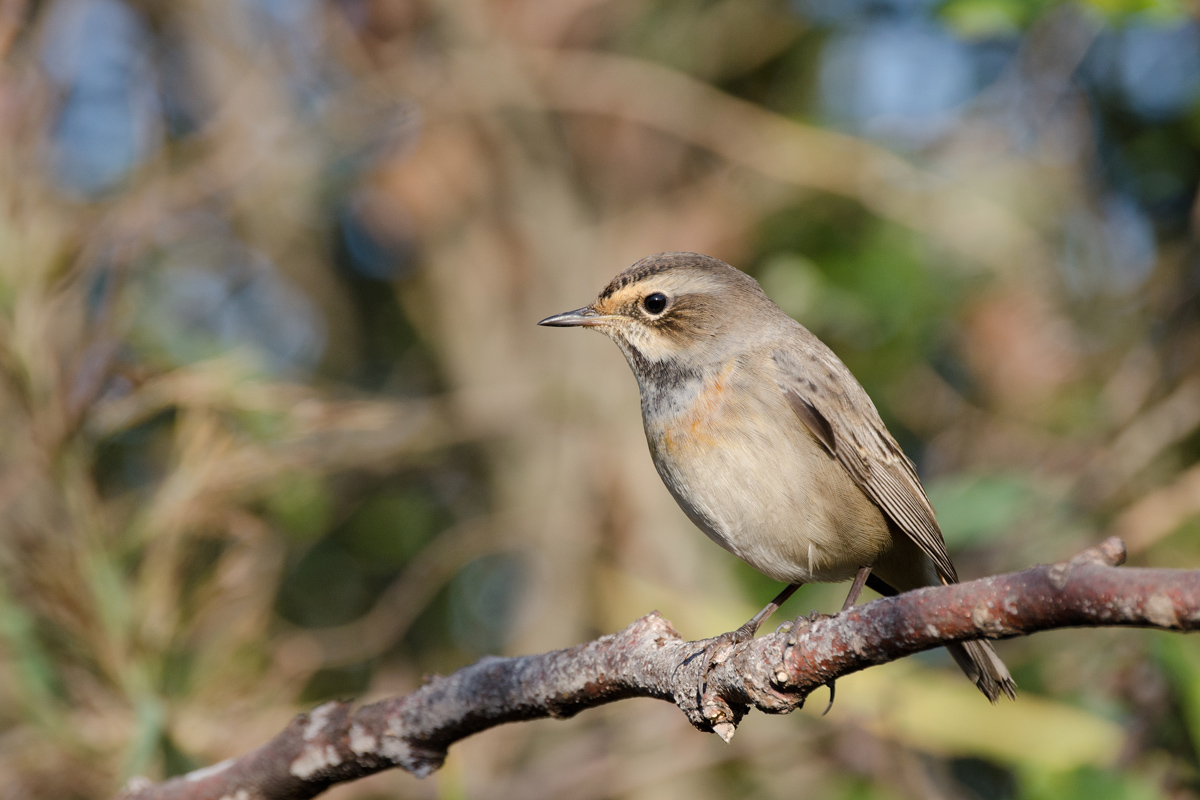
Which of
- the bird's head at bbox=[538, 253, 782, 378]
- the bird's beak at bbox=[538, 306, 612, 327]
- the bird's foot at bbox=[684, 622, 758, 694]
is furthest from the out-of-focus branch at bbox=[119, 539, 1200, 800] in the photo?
the bird's beak at bbox=[538, 306, 612, 327]

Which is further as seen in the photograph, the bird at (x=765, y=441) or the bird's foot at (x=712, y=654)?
the bird at (x=765, y=441)

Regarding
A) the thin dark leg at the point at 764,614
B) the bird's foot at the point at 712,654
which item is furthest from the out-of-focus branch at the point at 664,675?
the thin dark leg at the point at 764,614

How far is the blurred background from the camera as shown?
4.54m

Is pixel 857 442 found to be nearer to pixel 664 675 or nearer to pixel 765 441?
pixel 765 441

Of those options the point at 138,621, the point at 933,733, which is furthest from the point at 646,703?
the point at 138,621

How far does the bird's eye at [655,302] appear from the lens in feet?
14.4

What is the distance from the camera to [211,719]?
14.3 ft

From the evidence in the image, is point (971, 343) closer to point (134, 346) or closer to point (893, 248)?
point (893, 248)

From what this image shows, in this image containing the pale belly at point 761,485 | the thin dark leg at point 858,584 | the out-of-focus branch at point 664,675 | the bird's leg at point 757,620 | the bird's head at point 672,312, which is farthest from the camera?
the bird's head at point 672,312

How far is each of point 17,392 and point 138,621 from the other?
1011 millimetres

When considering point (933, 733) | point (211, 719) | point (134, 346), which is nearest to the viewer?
point (211, 719)

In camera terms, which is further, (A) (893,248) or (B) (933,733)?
(A) (893,248)

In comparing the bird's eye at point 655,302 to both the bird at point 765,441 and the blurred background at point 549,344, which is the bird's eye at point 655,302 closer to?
the bird at point 765,441

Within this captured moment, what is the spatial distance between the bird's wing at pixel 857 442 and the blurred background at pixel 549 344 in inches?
38.2
